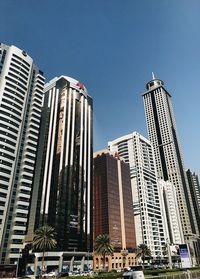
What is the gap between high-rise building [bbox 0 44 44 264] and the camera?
105m

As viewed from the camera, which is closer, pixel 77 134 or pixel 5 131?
pixel 5 131

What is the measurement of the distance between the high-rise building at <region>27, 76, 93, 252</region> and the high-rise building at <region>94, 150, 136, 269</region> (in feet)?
33.7

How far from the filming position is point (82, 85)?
185000 millimetres

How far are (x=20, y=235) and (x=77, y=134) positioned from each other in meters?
74.8

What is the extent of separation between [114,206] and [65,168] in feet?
143

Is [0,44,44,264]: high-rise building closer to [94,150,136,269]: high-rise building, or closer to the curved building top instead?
the curved building top

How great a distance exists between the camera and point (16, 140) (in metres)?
119

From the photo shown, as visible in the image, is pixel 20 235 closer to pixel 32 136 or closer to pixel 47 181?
pixel 47 181

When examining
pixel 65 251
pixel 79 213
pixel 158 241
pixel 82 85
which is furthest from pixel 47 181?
pixel 158 241

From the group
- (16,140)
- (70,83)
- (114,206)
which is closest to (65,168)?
(16,140)

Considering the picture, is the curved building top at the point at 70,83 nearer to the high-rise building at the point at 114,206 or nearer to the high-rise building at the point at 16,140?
the high-rise building at the point at 16,140

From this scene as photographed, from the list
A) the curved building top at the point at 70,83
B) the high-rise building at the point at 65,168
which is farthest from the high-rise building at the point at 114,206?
the curved building top at the point at 70,83

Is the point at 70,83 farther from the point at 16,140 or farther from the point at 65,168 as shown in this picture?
the point at 16,140

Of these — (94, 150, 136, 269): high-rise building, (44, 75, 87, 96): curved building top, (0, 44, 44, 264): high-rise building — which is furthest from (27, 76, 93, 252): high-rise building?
(0, 44, 44, 264): high-rise building
